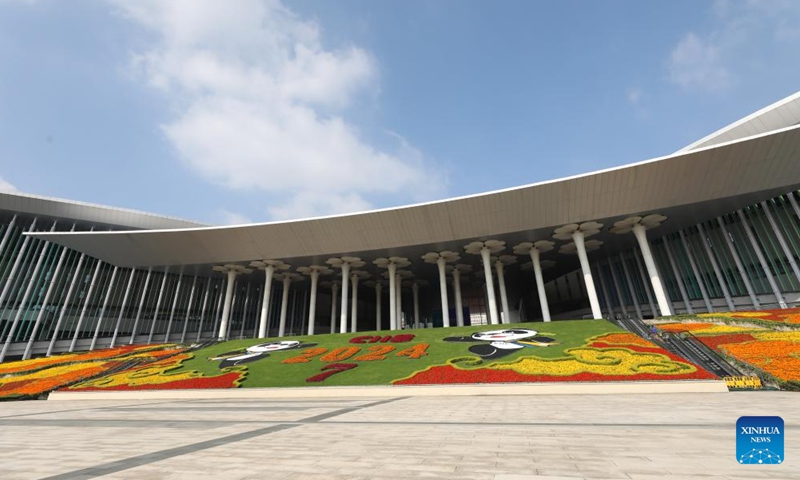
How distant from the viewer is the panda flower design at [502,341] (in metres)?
20.1

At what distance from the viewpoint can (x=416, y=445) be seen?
18.4 feet

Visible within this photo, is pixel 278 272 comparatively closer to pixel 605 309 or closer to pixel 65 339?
pixel 65 339

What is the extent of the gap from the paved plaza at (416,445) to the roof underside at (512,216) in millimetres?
18811

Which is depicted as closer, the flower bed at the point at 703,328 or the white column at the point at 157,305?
the flower bed at the point at 703,328

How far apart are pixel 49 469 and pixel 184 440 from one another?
2.07m

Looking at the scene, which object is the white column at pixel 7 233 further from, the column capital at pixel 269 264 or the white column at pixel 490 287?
the white column at pixel 490 287

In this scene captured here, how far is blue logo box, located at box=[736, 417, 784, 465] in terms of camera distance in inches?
103

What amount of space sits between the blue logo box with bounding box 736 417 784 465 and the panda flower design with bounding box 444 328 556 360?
16875 mm

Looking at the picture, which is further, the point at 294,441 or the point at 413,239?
the point at 413,239

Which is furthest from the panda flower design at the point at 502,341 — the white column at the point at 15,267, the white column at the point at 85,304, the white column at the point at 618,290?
the white column at the point at 15,267

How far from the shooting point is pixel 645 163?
2384 cm

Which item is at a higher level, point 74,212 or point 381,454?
point 74,212

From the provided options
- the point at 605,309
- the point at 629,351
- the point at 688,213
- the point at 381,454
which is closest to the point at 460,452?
the point at 381,454

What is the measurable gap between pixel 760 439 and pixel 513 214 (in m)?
27.3
